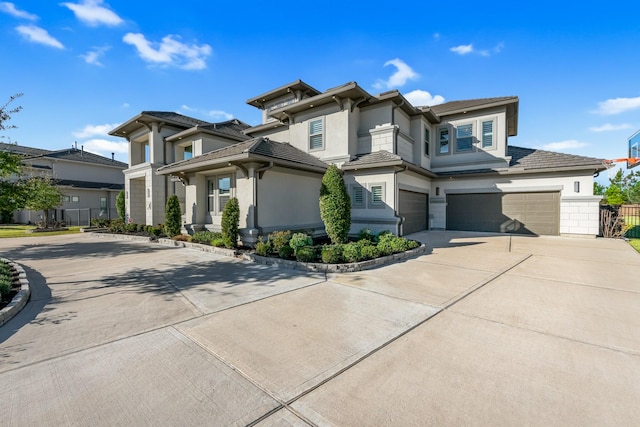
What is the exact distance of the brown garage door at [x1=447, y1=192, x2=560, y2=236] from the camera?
42.1ft

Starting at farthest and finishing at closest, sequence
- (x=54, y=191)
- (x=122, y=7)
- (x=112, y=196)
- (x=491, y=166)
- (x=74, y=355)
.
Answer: (x=112, y=196)
(x=54, y=191)
(x=491, y=166)
(x=122, y=7)
(x=74, y=355)

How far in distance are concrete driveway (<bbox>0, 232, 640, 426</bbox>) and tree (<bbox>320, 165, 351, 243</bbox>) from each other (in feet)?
10.0

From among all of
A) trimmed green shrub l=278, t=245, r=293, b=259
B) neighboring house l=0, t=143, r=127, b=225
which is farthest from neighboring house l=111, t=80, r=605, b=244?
neighboring house l=0, t=143, r=127, b=225

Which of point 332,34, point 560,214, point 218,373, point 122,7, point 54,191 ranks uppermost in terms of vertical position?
point 332,34

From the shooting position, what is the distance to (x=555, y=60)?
37.3 ft

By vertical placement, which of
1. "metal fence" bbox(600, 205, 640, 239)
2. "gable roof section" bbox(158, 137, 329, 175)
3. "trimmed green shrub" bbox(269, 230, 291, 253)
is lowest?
"trimmed green shrub" bbox(269, 230, 291, 253)

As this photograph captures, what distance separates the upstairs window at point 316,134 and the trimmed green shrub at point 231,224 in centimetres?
533

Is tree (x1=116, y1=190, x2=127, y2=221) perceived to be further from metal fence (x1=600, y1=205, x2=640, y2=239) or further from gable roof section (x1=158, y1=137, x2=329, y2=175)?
metal fence (x1=600, y1=205, x2=640, y2=239)

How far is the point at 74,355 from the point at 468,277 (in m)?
6.92

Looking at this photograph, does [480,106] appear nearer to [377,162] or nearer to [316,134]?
[377,162]

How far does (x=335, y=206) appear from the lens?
9.09 metres

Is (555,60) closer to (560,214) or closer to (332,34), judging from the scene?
(560,214)

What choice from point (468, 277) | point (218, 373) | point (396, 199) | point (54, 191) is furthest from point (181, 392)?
point (54, 191)

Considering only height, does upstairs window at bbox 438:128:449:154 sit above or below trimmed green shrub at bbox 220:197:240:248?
above
